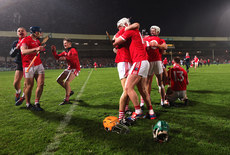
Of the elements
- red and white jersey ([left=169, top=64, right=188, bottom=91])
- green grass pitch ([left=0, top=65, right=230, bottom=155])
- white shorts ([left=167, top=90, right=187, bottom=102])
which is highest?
red and white jersey ([left=169, top=64, right=188, bottom=91])

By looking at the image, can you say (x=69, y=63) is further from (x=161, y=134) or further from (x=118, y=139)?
(x=161, y=134)

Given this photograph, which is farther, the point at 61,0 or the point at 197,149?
the point at 61,0

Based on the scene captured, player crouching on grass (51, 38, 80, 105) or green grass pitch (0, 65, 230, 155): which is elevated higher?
player crouching on grass (51, 38, 80, 105)

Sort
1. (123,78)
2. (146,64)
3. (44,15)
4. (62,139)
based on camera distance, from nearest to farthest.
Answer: (62,139) → (146,64) → (123,78) → (44,15)

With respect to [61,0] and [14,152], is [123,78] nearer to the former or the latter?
[14,152]

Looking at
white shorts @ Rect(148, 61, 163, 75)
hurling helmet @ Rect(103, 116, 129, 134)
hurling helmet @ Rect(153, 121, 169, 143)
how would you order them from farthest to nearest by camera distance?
white shorts @ Rect(148, 61, 163, 75), hurling helmet @ Rect(103, 116, 129, 134), hurling helmet @ Rect(153, 121, 169, 143)

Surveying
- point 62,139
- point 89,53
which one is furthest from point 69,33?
point 62,139

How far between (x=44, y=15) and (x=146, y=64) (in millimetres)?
44602

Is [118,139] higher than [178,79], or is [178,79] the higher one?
[178,79]

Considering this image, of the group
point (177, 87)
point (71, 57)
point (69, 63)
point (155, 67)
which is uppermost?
point (71, 57)

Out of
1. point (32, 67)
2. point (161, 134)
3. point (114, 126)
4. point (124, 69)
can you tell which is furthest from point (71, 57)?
point (161, 134)

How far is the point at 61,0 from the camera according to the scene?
36.2 metres

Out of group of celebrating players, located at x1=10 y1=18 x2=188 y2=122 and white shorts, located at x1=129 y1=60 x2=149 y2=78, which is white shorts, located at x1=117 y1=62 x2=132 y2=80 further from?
white shorts, located at x1=129 y1=60 x2=149 y2=78

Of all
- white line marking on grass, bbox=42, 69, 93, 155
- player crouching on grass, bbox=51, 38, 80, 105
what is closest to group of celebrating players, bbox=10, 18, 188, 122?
player crouching on grass, bbox=51, 38, 80, 105
